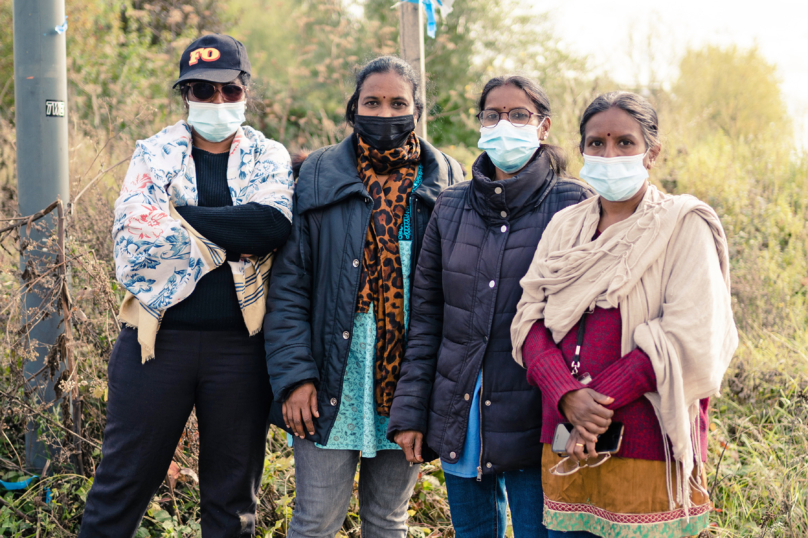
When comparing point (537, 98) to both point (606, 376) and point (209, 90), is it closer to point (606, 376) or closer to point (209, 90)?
point (606, 376)

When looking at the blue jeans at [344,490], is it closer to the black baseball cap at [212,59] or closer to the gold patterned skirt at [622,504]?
the gold patterned skirt at [622,504]

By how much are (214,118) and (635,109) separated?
159cm

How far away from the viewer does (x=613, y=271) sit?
192cm

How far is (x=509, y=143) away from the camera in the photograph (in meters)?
2.31

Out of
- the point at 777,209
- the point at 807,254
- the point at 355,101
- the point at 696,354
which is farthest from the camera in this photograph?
the point at 777,209

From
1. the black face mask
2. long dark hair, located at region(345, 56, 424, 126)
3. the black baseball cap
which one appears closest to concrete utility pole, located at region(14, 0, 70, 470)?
the black baseball cap

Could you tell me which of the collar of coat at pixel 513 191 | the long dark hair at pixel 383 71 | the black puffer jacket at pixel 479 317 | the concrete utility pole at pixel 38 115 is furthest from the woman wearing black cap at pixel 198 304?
the concrete utility pole at pixel 38 115

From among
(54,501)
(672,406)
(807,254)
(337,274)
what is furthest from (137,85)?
(672,406)

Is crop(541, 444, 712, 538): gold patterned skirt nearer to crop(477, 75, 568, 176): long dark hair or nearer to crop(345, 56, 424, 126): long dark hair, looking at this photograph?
crop(477, 75, 568, 176): long dark hair

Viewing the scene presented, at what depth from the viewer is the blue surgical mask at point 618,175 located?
6.61 feet

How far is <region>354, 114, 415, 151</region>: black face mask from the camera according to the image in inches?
98.9

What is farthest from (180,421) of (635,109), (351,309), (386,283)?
(635,109)

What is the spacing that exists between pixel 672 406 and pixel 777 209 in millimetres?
5651

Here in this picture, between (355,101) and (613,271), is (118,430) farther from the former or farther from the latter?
(613,271)
